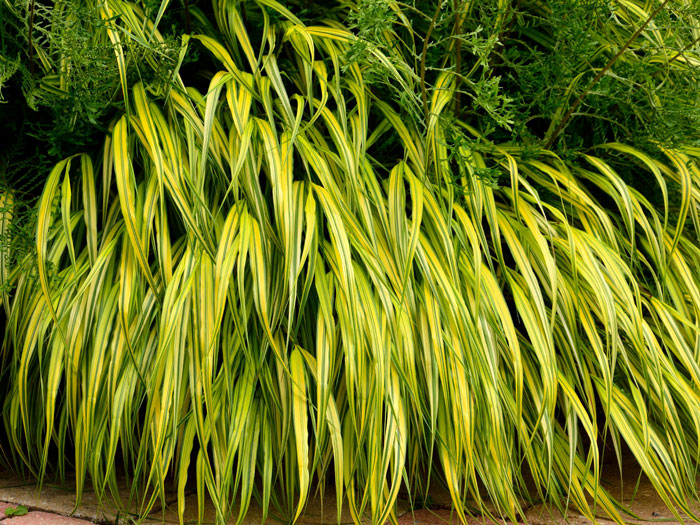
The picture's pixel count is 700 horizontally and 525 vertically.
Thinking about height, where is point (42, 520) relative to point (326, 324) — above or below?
below

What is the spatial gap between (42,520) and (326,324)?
26.2 inches

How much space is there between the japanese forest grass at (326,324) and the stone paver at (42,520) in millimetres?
85

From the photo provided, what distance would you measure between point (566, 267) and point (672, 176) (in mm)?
438

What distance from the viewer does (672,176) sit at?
1.72 m

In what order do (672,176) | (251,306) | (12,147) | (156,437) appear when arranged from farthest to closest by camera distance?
1. (672,176)
2. (12,147)
3. (251,306)
4. (156,437)

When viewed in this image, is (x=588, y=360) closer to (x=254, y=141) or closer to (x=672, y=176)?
(x=672, y=176)

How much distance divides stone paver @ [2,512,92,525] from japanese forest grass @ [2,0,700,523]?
0.09 metres

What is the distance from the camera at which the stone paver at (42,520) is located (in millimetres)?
1274

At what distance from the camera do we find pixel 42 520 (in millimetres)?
1301

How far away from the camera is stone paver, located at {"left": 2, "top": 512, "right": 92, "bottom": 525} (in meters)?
1.27

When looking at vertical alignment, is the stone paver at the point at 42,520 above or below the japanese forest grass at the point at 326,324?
below

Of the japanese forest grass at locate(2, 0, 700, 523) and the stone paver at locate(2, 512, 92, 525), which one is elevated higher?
the japanese forest grass at locate(2, 0, 700, 523)

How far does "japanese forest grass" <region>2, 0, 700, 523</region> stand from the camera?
127cm


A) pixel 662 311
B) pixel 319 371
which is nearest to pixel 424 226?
pixel 319 371
